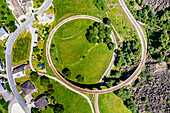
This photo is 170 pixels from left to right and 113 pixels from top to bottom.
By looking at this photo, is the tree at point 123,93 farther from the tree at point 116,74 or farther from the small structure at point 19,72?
the small structure at point 19,72

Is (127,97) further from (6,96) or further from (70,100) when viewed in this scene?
(6,96)

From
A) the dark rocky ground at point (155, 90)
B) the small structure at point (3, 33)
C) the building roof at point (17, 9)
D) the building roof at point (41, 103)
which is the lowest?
the dark rocky ground at point (155, 90)

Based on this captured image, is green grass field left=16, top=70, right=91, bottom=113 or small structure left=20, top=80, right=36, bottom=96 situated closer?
small structure left=20, top=80, right=36, bottom=96

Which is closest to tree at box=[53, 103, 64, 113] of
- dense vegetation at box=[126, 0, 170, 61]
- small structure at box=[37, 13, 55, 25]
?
small structure at box=[37, 13, 55, 25]

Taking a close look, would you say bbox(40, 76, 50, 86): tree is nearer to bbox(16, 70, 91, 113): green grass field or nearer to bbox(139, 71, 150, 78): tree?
bbox(16, 70, 91, 113): green grass field

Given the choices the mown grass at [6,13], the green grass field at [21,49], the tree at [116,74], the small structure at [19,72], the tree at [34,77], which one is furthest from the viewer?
the green grass field at [21,49]

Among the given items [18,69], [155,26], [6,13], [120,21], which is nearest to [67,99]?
[18,69]

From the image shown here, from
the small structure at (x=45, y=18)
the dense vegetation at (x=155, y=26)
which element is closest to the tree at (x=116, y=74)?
the dense vegetation at (x=155, y=26)
